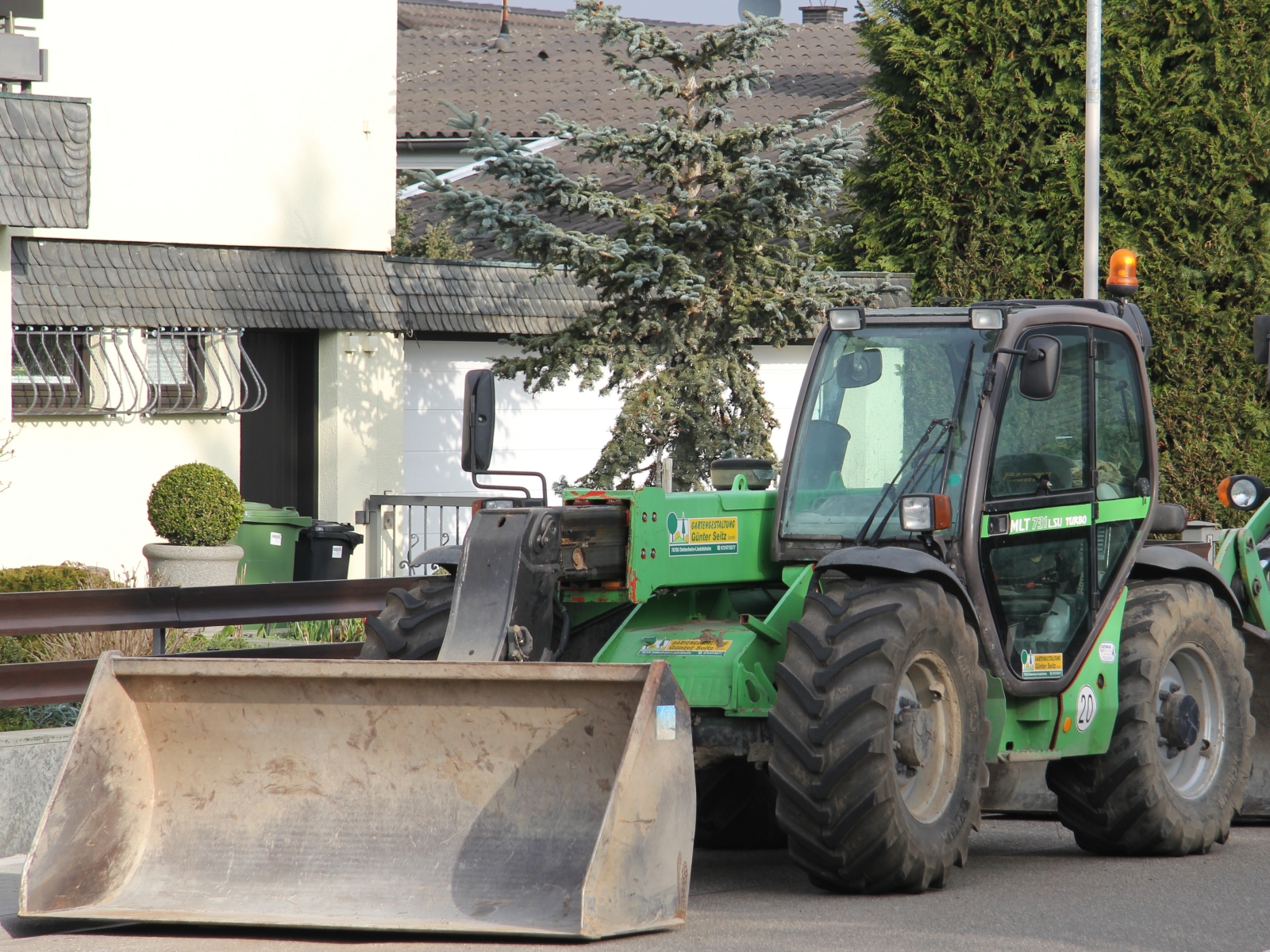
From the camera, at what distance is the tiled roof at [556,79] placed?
26.1 meters

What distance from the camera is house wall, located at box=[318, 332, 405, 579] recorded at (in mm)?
15758

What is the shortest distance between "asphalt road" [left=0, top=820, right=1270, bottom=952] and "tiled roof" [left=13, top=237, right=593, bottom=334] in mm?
7197

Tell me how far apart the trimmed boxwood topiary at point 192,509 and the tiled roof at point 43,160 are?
2.24 m

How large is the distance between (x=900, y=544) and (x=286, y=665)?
97.7 inches

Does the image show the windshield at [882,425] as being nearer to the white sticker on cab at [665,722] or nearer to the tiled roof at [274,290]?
the white sticker on cab at [665,722]

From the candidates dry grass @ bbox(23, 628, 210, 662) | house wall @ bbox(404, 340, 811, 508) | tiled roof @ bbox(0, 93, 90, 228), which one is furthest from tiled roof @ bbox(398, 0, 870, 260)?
dry grass @ bbox(23, 628, 210, 662)

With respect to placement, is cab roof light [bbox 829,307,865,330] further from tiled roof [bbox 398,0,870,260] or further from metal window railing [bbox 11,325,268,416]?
tiled roof [bbox 398,0,870,260]

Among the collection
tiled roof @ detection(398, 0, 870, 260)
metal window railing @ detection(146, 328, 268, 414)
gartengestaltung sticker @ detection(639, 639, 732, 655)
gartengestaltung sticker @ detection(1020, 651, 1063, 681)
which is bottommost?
gartengestaltung sticker @ detection(1020, 651, 1063, 681)

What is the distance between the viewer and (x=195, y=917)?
20.0ft

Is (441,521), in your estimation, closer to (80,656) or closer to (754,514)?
(80,656)

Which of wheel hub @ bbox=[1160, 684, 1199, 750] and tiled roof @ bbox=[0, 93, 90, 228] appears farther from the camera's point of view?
tiled roof @ bbox=[0, 93, 90, 228]

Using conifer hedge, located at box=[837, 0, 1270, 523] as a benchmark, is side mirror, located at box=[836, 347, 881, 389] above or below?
below

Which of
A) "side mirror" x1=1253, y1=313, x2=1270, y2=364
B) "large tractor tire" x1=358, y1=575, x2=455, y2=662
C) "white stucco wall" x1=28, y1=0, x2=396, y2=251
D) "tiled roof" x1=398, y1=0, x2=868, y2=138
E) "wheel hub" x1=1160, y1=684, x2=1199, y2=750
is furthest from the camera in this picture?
"tiled roof" x1=398, y1=0, x2=868, y2=138

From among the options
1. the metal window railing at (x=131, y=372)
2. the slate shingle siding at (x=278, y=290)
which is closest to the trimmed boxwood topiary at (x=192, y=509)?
the metal window railing at (x=131, y=372)
